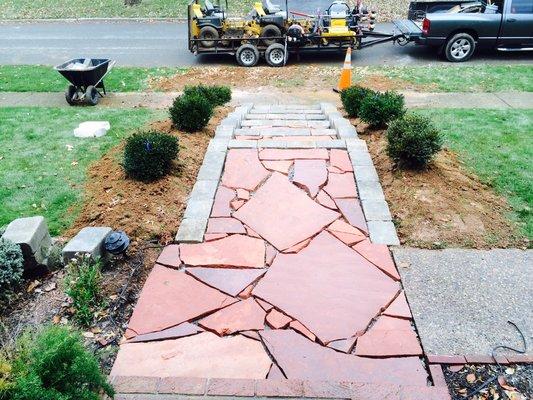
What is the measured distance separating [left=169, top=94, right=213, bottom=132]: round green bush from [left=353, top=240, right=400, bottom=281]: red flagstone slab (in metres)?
3.48

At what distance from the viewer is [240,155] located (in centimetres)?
623

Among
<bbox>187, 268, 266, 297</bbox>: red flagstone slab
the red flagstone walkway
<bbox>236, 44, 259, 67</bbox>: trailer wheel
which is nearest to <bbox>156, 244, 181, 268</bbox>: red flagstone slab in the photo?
the red flagstone walkway

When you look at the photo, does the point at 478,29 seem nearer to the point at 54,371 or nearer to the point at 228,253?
the point at 228,253

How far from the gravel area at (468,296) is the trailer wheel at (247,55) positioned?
955 centimetres

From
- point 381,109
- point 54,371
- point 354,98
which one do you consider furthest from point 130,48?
point 54,371

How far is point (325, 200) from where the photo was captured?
520 cm

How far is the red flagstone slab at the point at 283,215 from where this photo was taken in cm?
461

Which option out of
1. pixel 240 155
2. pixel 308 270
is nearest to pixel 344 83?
pixel 240 155

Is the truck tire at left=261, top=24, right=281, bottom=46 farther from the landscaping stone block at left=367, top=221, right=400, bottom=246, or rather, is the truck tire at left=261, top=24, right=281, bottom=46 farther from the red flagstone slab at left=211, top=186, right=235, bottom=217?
the landscaping stone block at left=367, top=221, right=400, bottom=246

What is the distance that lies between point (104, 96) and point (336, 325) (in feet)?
29.0

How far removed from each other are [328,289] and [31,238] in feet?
8.39

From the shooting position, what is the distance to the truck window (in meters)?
12.2

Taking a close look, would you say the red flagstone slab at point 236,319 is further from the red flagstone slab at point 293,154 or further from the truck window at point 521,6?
the truck window at point 521,6

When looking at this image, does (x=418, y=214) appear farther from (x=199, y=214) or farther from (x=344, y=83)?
(x=344, y=83)
